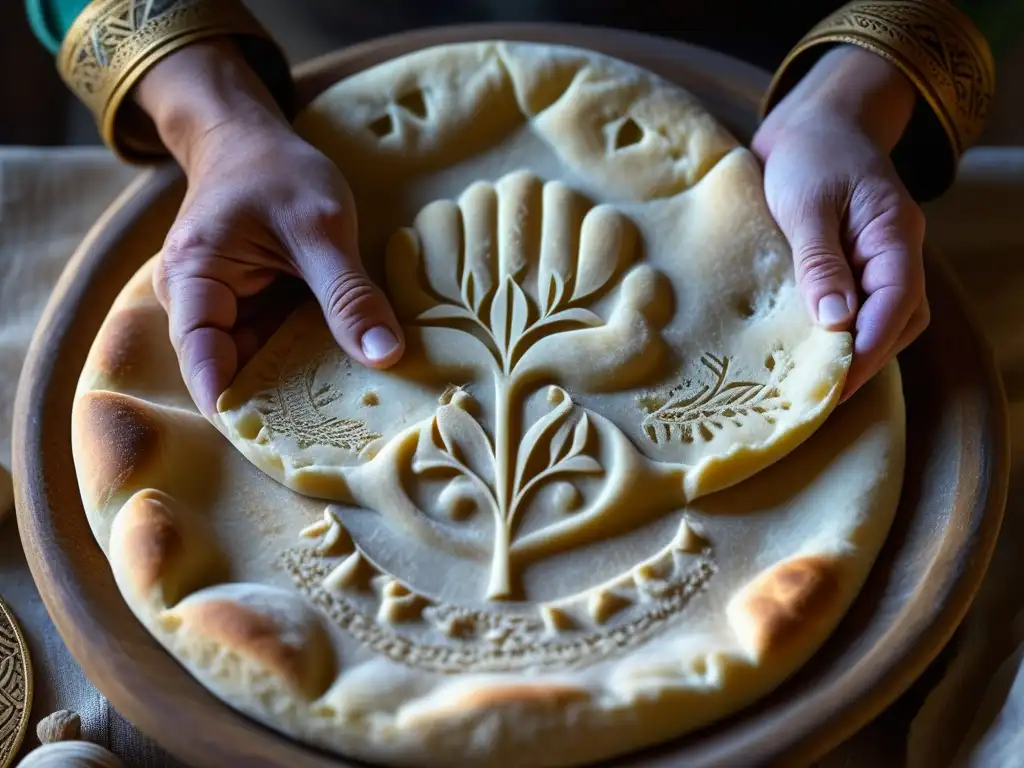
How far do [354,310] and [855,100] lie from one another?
540 mm

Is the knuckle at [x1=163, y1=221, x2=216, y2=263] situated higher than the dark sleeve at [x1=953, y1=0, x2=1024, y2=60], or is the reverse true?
the dark sleeve at [x1=953, y1=0, x2=1024, y2=60]

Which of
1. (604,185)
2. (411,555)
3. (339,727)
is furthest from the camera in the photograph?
(604,185)

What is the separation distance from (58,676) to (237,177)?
0.48m

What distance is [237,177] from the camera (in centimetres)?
90

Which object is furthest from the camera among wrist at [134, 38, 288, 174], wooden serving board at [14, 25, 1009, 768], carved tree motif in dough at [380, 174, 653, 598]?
wrist at [134, 38, 288, 174]

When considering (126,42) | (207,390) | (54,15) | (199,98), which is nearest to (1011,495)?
(207,390)

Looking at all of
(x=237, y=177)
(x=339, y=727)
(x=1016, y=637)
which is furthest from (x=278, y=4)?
(x=1016, y=637)

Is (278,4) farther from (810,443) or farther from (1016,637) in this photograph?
(1016,637)

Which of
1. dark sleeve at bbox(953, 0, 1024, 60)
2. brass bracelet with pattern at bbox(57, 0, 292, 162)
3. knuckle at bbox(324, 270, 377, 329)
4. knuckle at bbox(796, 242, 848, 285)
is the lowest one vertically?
knuckle at bbox(796, 242, 848, 285)

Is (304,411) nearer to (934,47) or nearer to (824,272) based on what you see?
(824,272)

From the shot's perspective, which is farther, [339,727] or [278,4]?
[278,4]

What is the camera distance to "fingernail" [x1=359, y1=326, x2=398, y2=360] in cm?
83

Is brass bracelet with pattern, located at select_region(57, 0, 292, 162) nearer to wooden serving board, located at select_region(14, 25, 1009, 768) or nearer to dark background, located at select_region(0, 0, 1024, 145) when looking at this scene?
wooden serving board, located at select_region(14, 25, 1009, 768)

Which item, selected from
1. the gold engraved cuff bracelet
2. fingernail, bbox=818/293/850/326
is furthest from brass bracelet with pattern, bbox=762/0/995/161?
fingernail, bbox=818/293/850/326
